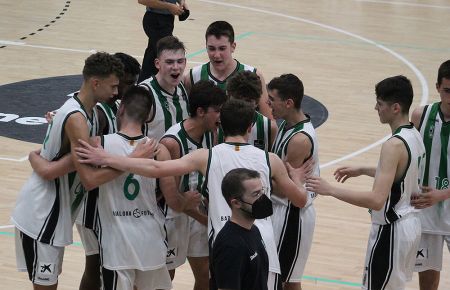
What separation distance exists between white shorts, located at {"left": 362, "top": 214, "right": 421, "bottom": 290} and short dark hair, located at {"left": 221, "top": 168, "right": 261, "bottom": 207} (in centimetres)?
159

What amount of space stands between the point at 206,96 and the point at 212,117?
0.52 ft

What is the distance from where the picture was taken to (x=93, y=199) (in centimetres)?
638

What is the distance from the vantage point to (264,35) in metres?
18.1

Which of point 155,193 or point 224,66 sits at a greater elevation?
point 224,66

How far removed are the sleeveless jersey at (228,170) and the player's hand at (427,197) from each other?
46.0 inches

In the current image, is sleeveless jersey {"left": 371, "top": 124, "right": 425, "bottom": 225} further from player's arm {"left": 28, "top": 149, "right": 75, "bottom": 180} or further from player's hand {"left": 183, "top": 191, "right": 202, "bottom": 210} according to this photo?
player's arm {"left": 28, "top": 149, "right": 75, "bottom": 180}

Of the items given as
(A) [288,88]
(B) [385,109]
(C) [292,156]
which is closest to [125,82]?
(A) [288,88]

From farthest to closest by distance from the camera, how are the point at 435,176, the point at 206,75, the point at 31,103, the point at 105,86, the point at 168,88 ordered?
the point at 31,103
the point at 206,75
the point at 168,88
the point at 435,176
the point at 105,86

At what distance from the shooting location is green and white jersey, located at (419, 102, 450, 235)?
686 cm

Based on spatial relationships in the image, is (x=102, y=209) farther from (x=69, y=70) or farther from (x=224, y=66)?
(x=69, y=70)

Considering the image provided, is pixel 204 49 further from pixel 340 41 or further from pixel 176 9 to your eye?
pixel 176 9

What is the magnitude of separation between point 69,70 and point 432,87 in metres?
5.84

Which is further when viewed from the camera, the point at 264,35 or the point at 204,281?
the point at 264,35

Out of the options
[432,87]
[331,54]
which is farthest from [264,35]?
[432,87]
